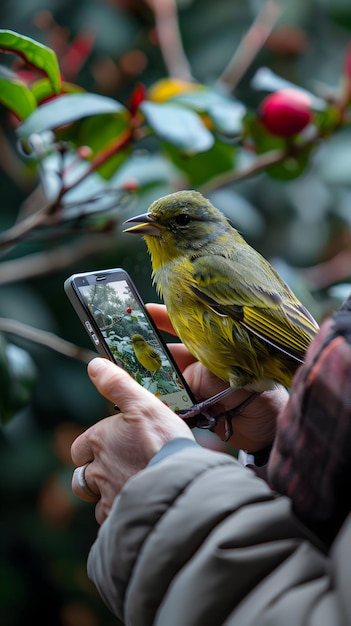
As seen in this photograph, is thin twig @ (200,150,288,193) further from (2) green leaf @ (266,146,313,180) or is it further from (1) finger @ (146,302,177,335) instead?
(1) finger @ (146,302,177,335)

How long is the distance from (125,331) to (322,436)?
19.2 inches

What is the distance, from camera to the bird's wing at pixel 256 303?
1.25 m

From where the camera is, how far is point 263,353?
124 cm

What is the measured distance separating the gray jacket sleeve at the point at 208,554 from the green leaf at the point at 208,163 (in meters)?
0.81

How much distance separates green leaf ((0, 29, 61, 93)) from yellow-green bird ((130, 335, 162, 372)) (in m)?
0.38

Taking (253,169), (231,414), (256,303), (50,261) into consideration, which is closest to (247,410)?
(231,414)

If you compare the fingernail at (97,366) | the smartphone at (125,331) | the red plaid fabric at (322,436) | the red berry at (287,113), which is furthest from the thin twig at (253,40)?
the red plaid fabric at (322,436)

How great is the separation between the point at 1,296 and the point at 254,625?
1280 mm

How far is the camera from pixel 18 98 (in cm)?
119

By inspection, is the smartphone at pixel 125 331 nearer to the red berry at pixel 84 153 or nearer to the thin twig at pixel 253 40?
the red berry at pixel 84 153

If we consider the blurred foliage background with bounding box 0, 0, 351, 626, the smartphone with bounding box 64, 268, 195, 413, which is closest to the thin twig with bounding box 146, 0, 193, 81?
the blurred foliage background with bounding box 0, 0, 351, 626

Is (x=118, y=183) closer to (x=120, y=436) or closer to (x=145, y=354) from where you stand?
(x=145, y=354)

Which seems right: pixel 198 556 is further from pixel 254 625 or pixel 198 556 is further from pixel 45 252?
pixel 45 252

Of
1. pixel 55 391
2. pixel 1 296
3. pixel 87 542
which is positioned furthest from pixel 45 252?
pixel 87 542
